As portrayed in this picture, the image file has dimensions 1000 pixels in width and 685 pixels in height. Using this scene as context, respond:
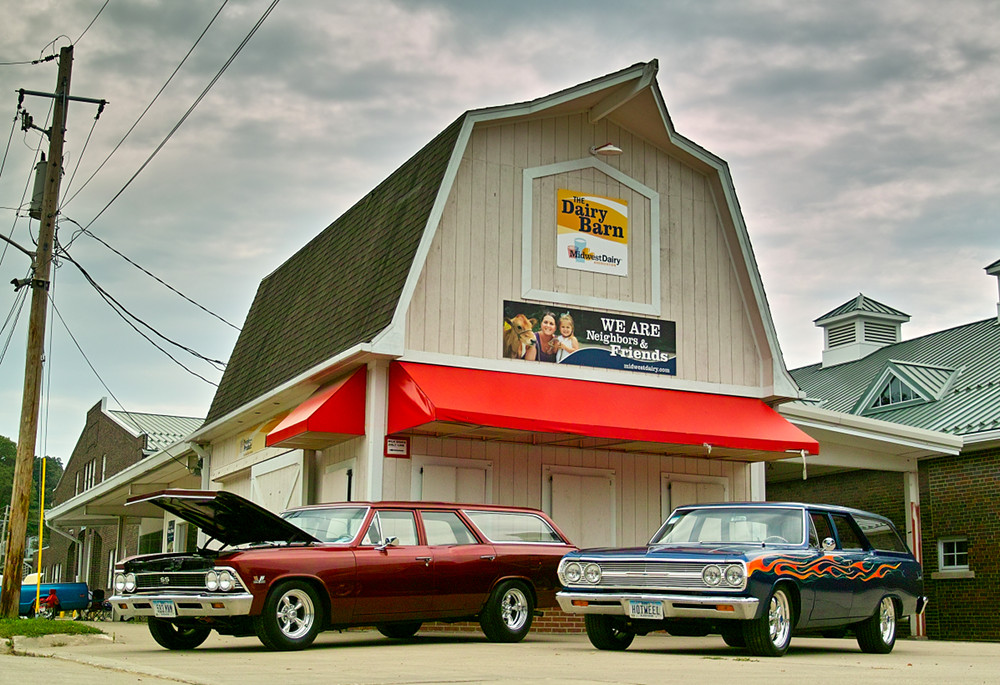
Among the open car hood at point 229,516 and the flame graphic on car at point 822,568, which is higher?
the open car hood at point 229,516

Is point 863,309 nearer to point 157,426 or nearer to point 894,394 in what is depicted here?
point 894,394

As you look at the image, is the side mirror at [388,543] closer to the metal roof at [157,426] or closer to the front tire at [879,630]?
the front tire at [879,630]

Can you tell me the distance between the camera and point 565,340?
17.4m

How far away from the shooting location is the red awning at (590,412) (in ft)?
50.4

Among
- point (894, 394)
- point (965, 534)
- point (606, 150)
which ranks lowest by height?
point (965, 534)

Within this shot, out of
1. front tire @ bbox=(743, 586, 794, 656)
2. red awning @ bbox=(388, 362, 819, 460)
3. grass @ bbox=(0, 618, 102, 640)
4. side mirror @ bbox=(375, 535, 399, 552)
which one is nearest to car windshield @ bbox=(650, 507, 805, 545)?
front tire @ bbox=(743, 586, 794, 656)

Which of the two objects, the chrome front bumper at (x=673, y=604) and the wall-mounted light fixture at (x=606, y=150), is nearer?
the chrome front bumper at (x=673, y=604)

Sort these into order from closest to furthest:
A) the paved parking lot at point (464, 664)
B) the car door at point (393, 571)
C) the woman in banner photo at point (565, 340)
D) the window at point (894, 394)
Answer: the paved parking lot at point (464, 664), the car door at point (393, 571), the woman in banner photo at point (565, 340), the window at point (894, 394)

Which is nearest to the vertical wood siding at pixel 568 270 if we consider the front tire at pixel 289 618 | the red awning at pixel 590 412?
the red awning at pixel 590 412

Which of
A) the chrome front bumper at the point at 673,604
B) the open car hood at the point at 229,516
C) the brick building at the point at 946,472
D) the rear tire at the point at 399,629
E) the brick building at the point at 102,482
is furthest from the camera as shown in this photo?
the brick building at the point at 102,482

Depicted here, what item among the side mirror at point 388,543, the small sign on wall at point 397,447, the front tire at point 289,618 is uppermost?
the small sign on wall at point 397,447

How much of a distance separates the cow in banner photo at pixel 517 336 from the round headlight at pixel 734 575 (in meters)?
6.76

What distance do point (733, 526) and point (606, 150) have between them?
7.51 metres

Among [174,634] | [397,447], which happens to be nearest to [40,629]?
[174,634]
